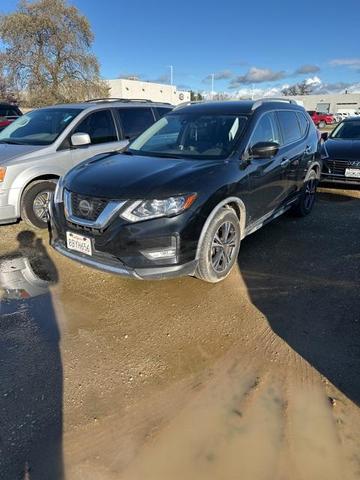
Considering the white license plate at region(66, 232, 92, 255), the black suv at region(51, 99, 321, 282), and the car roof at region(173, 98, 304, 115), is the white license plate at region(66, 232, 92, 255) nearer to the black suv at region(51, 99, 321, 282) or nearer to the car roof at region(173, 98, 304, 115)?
the black suv at region(51, 99, 321, 282)

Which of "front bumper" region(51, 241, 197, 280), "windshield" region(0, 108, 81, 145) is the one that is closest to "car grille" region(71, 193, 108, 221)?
"front bumper" region(51, 241, 197, 280)

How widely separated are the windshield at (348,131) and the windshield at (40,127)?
21.3 feet

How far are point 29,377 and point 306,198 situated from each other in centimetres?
531

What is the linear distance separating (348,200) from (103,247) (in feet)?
20.2

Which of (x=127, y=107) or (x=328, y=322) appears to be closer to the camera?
(x=328, y=322)

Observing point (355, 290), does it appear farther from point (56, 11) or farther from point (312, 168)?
point (56, 11)

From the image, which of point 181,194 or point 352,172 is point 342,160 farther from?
point 181,194

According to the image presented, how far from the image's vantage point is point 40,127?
636 centimetres

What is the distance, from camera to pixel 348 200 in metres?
7.98

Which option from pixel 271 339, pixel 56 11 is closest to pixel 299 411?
pixel 271 339

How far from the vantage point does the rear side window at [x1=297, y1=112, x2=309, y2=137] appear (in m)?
6.10

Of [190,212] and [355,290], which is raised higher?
[190,212]

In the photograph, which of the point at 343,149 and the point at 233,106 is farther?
the point at 343,149

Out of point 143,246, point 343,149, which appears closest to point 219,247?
point 143,246
